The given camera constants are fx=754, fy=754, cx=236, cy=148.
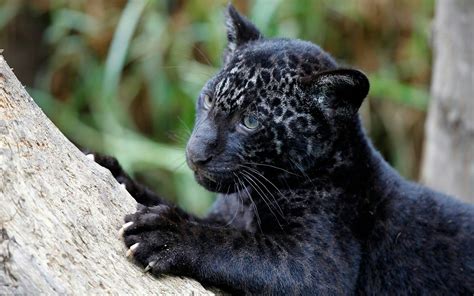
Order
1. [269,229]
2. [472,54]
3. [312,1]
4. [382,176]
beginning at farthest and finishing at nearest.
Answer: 1. [312,1]
2. [472,54]
3. [382,176]
4. [269,229]

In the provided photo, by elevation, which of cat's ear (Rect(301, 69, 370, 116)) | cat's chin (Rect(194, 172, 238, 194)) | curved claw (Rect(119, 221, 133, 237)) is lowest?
curved claw (Rect(119, 221, 133, 237))

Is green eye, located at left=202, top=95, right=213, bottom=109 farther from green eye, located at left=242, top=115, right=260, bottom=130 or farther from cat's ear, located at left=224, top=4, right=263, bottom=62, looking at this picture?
cat's ear, located at left=224, top=4, right=263, bottom=62

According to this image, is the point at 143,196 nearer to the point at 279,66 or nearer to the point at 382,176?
the point at 279,66

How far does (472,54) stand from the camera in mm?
6504

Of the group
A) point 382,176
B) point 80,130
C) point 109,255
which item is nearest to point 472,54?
point 382,176

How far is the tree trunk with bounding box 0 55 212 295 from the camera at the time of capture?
2990 millimetres

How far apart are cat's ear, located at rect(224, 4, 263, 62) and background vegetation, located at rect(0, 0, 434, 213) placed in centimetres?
365

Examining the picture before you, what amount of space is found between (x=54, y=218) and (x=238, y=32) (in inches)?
85.6

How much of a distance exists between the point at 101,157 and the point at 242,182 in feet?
2.75

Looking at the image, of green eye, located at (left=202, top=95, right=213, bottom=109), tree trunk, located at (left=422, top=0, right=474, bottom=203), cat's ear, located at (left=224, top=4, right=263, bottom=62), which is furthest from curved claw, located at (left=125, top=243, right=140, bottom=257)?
tree trunk, located at (left=422, top=0, right=474, bottom=203)

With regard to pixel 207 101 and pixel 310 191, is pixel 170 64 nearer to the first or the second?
pixel 207 101

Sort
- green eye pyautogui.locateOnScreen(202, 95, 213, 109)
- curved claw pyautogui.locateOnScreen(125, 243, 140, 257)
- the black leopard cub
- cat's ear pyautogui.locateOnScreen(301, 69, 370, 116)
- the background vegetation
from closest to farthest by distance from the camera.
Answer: curved claw pyautogui.locateOnScreen(125, 243, 140, 257) → the black leopard cub → cat's ear pyautogui.locateOnScreen(301, 69, 370, 116) → green eye pyautogui.locateOnScreen(202, 95, 213, 109) → the background vegetation

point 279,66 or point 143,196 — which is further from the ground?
point 279,66

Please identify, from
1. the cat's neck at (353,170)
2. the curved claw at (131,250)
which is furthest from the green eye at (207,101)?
the curved claw at (131,250)
